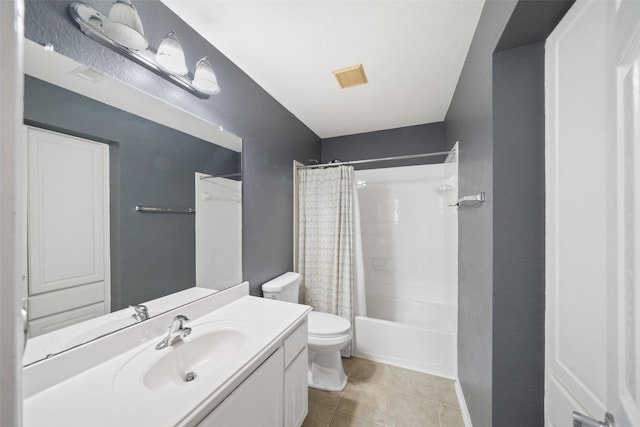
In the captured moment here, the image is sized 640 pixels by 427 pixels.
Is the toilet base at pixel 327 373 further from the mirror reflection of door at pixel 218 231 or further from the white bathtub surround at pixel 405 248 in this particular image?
the mirror reflection of door at pixel 218 231

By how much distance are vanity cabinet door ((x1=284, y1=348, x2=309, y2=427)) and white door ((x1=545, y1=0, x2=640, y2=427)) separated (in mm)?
1073

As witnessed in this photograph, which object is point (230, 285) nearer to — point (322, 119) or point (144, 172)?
point (144, 172)

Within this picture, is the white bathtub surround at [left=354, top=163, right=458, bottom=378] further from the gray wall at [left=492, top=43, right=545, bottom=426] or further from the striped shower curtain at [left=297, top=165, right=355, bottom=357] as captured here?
the gray wall at [left=492, top=43, right=545, bottom=426]

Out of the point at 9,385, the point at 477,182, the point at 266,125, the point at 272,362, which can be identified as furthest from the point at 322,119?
the point at 9,385

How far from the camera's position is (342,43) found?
4.61 feet

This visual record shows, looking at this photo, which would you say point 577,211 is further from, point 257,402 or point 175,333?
point 175,333

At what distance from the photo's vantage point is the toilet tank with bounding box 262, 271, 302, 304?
1.80 metres

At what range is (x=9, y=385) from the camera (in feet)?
0.94

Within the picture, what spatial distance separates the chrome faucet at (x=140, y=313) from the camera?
3.26ft

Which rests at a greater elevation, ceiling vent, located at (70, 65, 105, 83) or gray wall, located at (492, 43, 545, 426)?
ceiling vent, located at (70, 65, 105, 83)

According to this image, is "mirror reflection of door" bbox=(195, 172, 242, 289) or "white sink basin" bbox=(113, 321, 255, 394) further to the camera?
"mirror reflection of door" bbox=(195, 172, 242, 289)

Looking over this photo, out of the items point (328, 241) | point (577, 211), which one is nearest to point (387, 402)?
point (328, 241)

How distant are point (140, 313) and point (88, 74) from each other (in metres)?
0.98

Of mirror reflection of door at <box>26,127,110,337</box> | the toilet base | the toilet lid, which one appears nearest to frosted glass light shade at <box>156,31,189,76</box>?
mirror reflection of door at <box>26,127,110,337</box>
